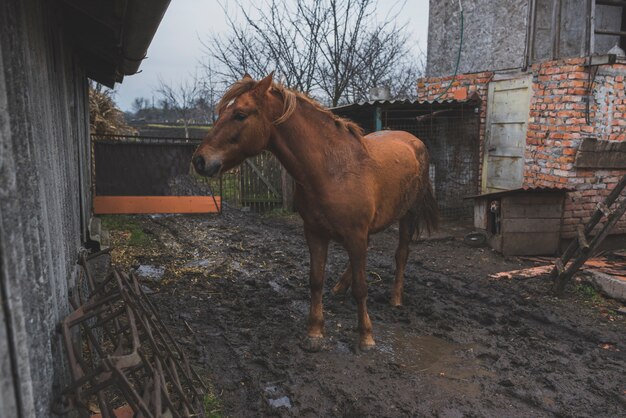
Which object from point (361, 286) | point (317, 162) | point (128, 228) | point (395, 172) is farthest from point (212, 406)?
point (128, 228)

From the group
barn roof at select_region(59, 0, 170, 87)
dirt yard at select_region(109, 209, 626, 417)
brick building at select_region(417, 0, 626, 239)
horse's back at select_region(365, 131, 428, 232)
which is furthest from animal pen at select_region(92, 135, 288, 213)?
brick building at select_region(417, 0, 626, 239)

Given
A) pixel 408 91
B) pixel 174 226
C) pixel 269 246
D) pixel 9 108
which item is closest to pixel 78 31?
pixel 9 108

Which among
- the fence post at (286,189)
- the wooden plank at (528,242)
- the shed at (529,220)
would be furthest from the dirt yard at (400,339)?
the fence post at (286,189)

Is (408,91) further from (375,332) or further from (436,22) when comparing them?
(375,332)

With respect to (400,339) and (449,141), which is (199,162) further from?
(449,141)

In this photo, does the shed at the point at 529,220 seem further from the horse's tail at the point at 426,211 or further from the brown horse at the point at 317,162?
the brown horse at the point at 317,162

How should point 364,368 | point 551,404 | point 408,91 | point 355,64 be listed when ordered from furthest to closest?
point 408,91, point 355,64, point 364,368, point 551,404

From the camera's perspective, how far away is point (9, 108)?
154 centimetres

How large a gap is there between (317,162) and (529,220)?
4.37m

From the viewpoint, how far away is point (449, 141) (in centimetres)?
934

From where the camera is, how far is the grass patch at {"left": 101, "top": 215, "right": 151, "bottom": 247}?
7168 mm

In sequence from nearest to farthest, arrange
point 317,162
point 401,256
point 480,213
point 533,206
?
point 317,162
point 401,256
point 533,206
point 480,213

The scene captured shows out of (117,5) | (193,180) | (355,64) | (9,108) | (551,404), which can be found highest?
(355,64)

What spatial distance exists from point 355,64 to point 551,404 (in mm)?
12340
